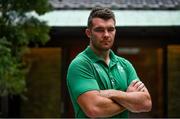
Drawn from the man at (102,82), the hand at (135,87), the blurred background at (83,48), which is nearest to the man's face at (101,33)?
the man at (102,82)

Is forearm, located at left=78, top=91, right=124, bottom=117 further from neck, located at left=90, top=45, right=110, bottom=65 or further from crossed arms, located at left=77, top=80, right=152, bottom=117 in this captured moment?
neck, located at left=90, top=45, right=110, bottom=65

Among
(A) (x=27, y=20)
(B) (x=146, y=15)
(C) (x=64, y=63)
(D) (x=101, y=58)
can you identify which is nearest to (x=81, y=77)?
(D) (x=101, y=58)

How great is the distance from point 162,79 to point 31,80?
122 inches

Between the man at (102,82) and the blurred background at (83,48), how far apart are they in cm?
766

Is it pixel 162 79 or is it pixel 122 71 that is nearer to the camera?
pixel 122 71

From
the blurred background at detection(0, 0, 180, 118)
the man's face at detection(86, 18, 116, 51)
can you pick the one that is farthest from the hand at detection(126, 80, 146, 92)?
the blurred background at detection(0, 0, 180, 118)

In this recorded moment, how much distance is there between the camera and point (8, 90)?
26.8 ft

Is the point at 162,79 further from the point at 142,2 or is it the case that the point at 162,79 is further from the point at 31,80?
the point at 31,80

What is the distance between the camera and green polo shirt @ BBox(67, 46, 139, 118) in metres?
3.24

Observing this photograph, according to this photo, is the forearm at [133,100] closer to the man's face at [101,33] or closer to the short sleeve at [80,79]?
the short sleeve at [80,79]

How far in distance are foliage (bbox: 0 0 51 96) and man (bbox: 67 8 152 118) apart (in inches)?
178

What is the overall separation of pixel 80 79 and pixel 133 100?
1.23 ft

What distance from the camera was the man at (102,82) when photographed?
3189 mm

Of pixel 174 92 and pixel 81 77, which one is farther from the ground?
pixel 81 77
